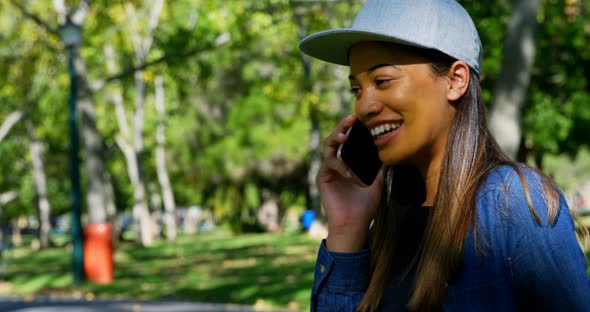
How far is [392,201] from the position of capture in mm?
2381

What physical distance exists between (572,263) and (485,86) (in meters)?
18.9

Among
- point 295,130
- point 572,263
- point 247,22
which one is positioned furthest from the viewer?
point 295,130

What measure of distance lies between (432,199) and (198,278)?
14404 mm

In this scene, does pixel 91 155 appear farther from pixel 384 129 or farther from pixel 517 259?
pixel 517 259

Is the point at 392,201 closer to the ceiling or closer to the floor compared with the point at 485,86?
closer to the floor

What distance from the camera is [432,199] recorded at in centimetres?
225

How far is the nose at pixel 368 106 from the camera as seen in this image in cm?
222

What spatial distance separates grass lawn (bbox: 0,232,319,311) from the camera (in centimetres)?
1305

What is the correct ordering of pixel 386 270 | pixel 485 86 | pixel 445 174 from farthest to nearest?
pixel 485 86, pixel 386 270, pixel 445 174

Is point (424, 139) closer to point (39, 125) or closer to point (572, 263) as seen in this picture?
point (572, 263)

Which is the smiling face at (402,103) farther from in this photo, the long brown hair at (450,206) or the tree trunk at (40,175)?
the tree trunk at (40,175)

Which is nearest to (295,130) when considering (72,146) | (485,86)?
(485,86)

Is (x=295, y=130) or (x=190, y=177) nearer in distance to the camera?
(x=295, y=130)

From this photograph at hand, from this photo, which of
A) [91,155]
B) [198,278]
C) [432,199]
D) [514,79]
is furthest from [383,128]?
[91,155]
